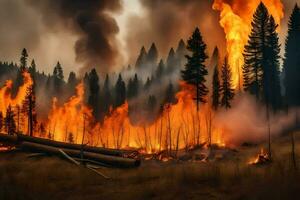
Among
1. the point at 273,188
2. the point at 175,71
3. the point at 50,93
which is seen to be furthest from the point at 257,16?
the point at 50,93

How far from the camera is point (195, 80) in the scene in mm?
57625

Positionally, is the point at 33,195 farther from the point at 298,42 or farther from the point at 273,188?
the point at 298,42

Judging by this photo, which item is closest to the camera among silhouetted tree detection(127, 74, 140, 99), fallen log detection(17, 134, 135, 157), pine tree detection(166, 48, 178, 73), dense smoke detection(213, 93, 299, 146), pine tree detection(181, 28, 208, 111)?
fallen log detection(17, 134, 135, 157)

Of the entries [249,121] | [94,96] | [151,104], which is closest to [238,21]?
[249,121]

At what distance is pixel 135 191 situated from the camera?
19031 millimetres

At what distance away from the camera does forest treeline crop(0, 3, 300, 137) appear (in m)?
59.8

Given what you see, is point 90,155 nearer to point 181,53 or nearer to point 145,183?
point 145,183

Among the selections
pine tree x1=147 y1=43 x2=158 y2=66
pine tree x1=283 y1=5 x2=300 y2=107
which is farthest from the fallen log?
pine tree x1=147 y1=43 x2=158 y2=66

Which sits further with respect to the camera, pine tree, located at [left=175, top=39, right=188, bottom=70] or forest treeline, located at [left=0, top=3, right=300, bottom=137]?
pine tree, located at [left=175, top=39, right=188, bottom=70]

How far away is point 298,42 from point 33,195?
58093 mm

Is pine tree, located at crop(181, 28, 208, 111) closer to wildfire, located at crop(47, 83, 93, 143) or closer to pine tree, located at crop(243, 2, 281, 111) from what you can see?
pine tree, located at crop(243, 2, 281, 111)

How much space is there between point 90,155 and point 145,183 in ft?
Result: 22.0

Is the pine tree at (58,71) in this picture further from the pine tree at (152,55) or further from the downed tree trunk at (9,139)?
the downed tree trunk at (9,139)

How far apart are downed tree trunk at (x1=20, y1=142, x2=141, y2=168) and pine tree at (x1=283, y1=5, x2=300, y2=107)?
43632mm
